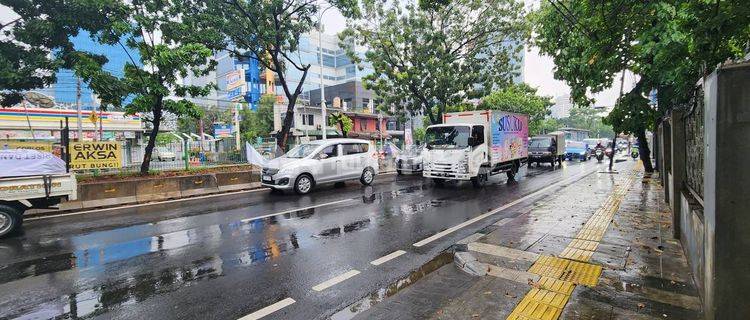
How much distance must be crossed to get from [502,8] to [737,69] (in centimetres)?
1955

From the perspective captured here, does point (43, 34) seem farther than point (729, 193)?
Yes

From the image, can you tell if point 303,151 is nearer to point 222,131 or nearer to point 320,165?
point 320,165

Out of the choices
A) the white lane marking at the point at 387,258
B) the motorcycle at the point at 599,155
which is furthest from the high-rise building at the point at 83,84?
the motorcycle at the point at 599,155

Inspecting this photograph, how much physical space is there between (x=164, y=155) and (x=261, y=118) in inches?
1116

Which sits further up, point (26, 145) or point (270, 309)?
point (26, 145)

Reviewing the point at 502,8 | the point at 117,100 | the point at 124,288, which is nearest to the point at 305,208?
the point at 124,288

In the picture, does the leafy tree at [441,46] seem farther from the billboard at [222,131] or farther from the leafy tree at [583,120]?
the leafy tree at [583,120]

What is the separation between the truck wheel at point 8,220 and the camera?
7311 millimetres


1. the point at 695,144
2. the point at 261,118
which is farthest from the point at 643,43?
the point at 261,118

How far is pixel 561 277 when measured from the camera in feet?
15.1

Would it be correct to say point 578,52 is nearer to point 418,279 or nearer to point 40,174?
point 418,279

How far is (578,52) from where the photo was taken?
9.23 m

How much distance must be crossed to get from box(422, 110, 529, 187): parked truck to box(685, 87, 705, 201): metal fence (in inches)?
273

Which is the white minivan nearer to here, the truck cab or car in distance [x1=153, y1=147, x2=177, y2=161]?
the truck cab
